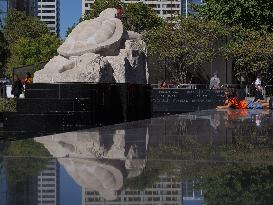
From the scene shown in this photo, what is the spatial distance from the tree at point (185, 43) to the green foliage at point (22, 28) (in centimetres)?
2712

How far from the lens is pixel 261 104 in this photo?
1018 inches

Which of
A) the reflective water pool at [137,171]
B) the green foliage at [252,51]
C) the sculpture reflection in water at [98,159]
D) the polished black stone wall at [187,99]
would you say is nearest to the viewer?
the reflective water pool at [137,171]

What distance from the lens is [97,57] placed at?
48.8 ft

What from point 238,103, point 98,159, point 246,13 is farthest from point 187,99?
point 98,159

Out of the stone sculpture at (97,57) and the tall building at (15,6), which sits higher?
the tall building at (15,6)

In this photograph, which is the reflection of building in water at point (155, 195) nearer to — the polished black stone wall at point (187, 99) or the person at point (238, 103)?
the person at point (238, 103)

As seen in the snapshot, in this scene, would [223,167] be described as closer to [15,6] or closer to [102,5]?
[102,5]

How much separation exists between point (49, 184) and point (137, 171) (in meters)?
0.99

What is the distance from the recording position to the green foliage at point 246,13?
46781 millimetres

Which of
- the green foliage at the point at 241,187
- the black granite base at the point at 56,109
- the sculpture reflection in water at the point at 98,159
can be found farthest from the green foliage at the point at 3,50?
the green foliage at the point at 241,187

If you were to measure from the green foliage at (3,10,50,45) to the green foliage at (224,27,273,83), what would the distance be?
28.9 meters

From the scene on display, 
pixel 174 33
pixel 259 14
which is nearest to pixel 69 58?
pixel 174 33

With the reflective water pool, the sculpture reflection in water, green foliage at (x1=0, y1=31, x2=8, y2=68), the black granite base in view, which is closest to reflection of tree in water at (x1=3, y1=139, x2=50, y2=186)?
the reflective water pool

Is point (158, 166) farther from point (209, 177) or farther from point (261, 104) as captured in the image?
point (261, 104)
